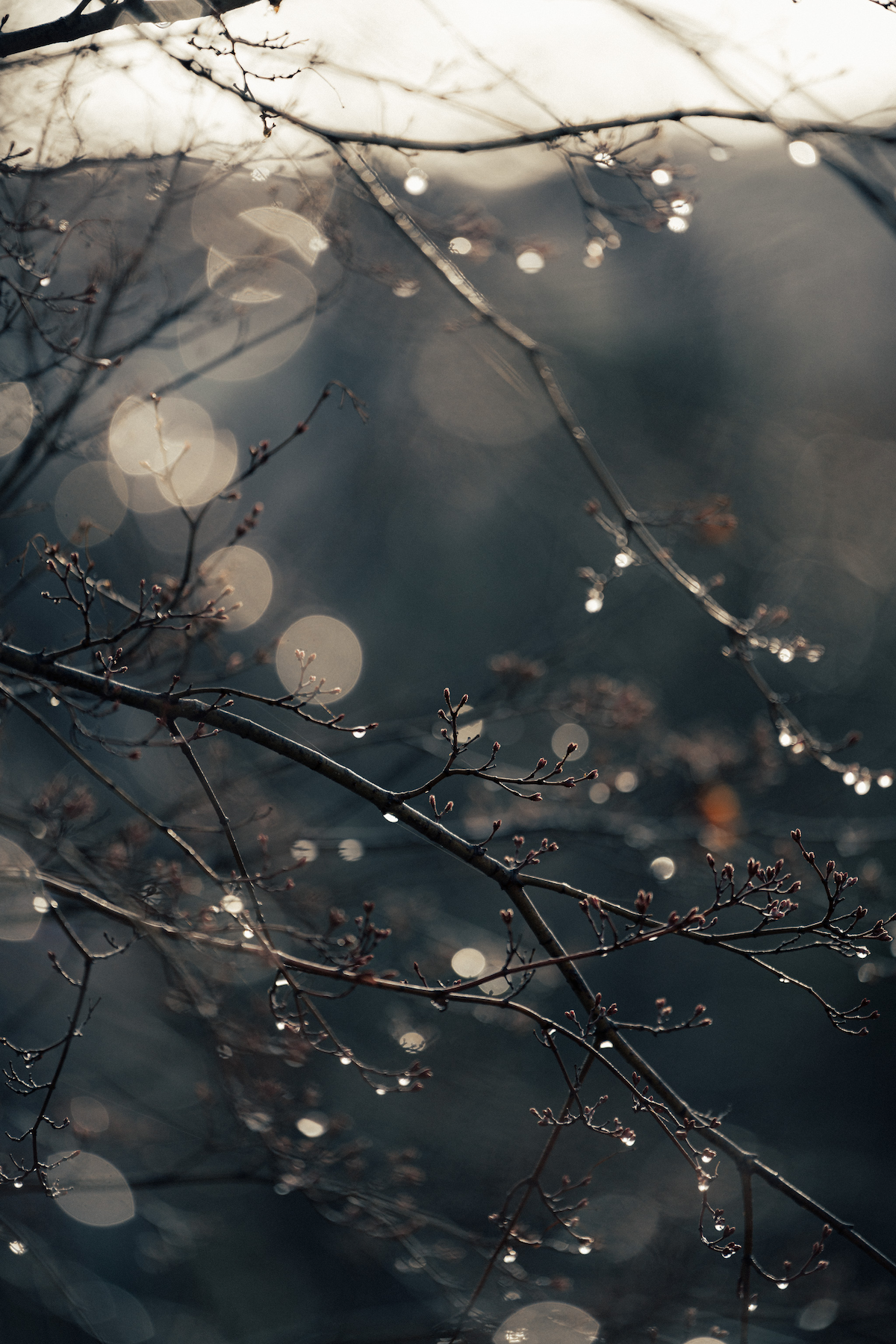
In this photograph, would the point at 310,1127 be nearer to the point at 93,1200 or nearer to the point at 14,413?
the point at 14,413

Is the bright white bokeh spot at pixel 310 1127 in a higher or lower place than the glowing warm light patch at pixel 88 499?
lower

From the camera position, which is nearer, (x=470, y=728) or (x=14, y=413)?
(x=14, y=413)

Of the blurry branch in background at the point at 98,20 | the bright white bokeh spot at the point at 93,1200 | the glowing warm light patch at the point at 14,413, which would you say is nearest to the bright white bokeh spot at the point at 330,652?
the bright white bokeh spot at the point at 93,1200

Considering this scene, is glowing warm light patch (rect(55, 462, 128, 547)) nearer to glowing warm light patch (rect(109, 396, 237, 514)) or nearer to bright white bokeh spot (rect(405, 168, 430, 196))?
glowing warm light patch (rect(109, 396, 237, 514))

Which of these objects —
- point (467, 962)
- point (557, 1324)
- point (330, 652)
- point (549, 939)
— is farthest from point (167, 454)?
point (330, 652)

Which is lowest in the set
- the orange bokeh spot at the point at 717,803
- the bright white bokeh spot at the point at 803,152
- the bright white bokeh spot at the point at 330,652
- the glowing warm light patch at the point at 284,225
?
the orange bokeh spot at the point at 717,803

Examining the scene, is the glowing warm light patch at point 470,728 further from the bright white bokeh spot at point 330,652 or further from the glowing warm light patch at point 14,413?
the bright white bokeh spot at point 330,652
